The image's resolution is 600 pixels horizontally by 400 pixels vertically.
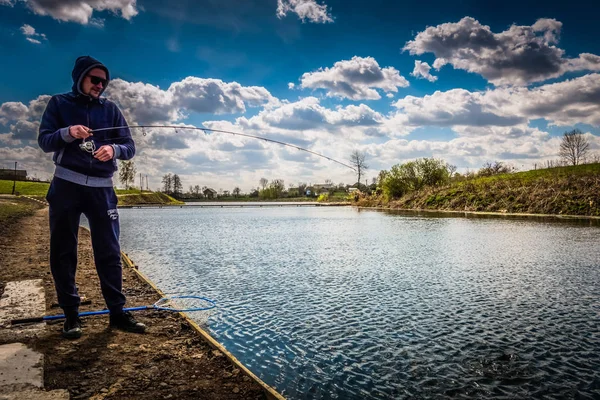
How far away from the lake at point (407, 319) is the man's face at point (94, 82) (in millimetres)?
2991

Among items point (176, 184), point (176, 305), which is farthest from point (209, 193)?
point (176, 305)

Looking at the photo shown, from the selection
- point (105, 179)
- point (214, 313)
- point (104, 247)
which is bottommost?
point (214, 313)

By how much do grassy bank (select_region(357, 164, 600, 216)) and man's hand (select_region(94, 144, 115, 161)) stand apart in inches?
1147

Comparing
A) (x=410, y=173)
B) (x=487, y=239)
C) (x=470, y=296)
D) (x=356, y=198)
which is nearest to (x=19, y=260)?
(x=470, y=296)

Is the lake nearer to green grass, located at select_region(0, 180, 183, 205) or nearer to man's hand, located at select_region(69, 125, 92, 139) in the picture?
man's hand, located at select_region(69, 125, 92, 139)

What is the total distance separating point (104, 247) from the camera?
160 inches

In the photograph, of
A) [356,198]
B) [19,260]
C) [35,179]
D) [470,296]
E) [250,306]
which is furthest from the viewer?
[35,179]

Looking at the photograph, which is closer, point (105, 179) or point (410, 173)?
point (105, 179)

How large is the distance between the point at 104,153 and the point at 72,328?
5.89 ft

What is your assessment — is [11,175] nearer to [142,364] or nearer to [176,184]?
[176,184]

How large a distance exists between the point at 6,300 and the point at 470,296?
6642 mm

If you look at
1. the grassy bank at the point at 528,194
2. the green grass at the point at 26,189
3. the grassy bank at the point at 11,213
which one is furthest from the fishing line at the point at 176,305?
the green grass at the point at 26,189

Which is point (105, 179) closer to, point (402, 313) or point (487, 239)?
point (402, 313)

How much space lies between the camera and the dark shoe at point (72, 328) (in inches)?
152
